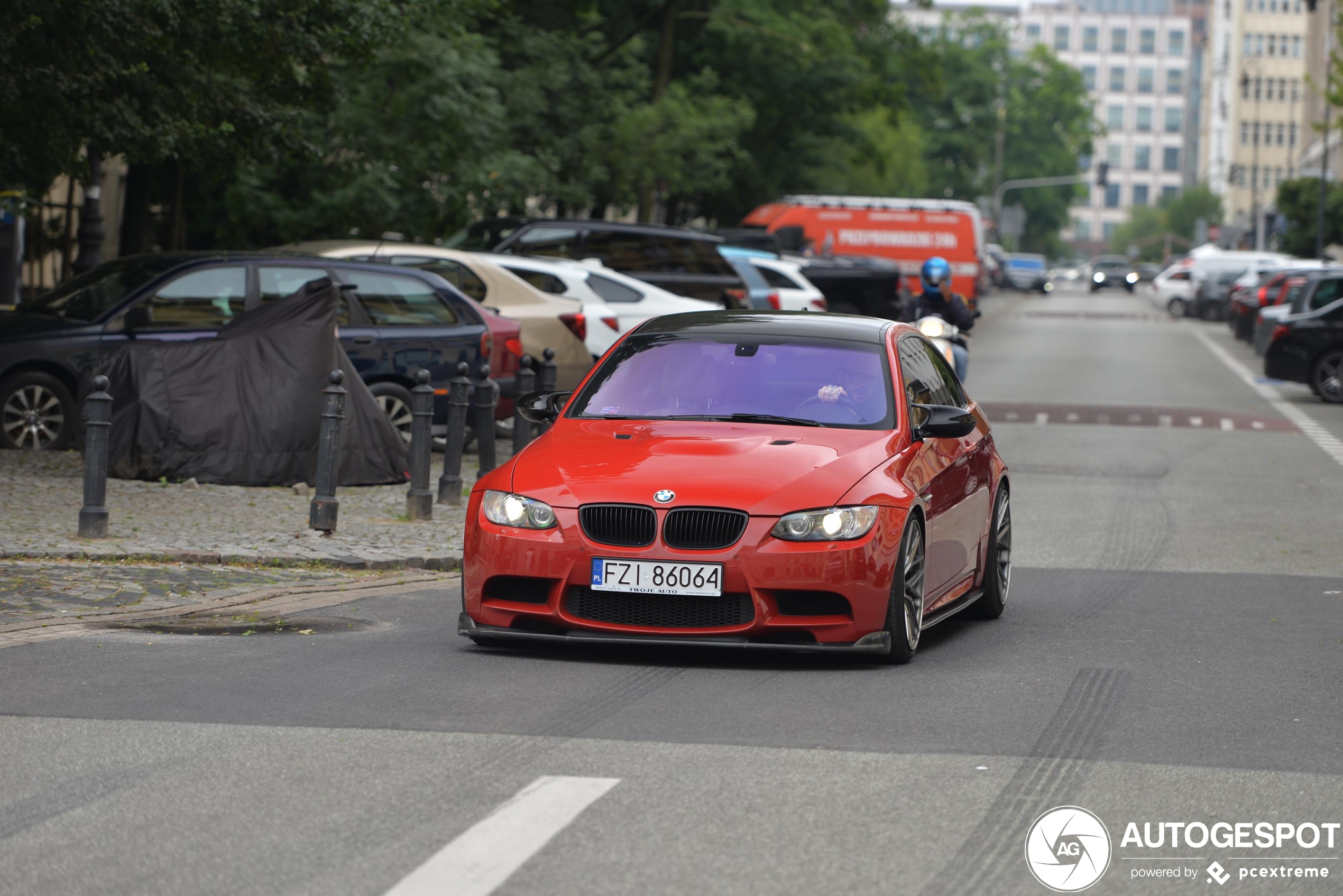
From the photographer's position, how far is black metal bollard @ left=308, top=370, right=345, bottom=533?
1229cm

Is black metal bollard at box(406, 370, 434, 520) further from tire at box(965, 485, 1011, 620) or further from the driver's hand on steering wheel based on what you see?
the driver's hand on steering wheel

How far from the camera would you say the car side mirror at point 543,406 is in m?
9.41

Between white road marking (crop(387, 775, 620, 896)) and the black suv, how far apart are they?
18864 mm

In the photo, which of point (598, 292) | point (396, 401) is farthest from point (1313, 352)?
point (396, 401)

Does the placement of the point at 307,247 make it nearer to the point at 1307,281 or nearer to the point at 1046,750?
the point at 1046,750

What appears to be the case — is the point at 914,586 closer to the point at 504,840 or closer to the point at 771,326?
the point at 771,326

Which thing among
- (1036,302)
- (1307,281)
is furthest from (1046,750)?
(1036,302)

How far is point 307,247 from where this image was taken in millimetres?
18406

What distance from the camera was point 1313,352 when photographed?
28500mm

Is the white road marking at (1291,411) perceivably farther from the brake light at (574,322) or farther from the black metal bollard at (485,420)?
the black metal bollard at (485,420)

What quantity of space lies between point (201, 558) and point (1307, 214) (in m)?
69.3

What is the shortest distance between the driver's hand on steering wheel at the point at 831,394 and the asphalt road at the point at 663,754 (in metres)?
1.14

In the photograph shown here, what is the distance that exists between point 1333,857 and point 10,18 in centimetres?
1279

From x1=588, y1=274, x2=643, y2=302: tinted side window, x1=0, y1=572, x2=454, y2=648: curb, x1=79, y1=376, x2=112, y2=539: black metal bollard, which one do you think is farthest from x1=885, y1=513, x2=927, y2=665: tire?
x1=588, y1=274, x2=643, y2=302: tinted side window
